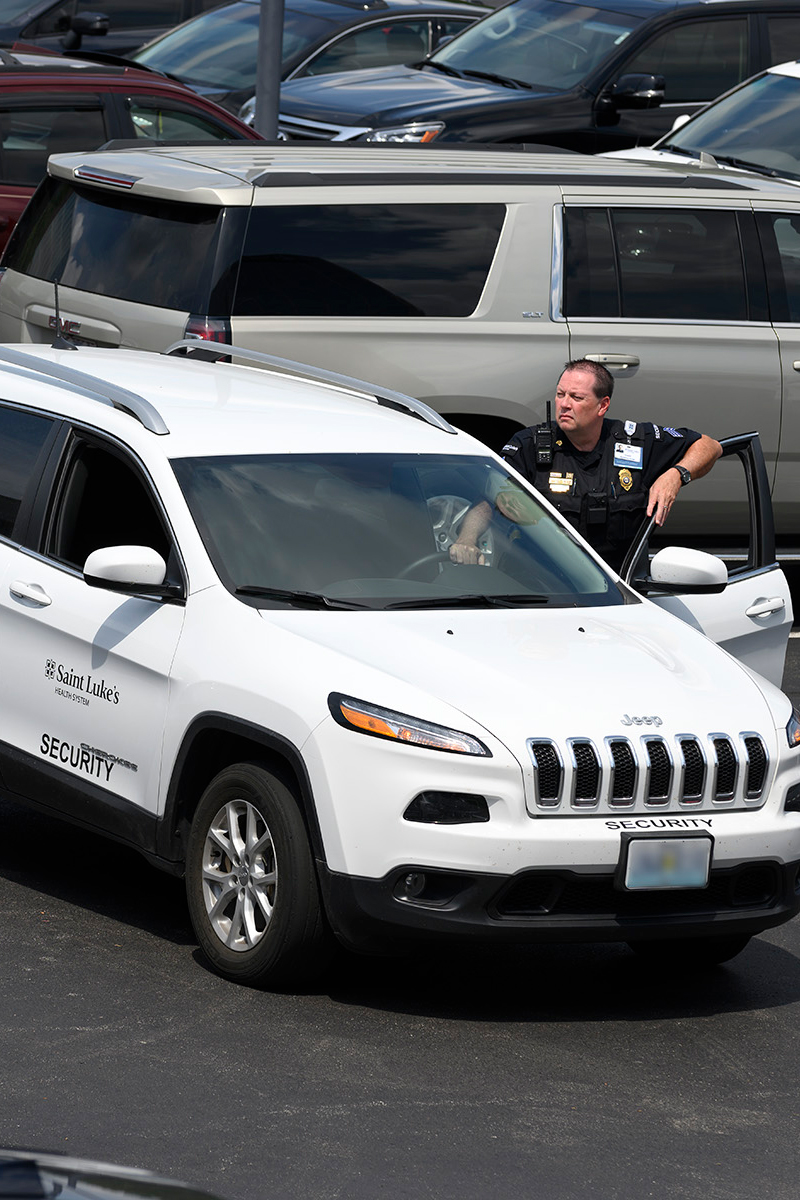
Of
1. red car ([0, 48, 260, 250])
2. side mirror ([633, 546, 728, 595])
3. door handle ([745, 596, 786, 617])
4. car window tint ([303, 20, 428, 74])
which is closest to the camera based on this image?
side mirror ([633, 546, 728, 595])

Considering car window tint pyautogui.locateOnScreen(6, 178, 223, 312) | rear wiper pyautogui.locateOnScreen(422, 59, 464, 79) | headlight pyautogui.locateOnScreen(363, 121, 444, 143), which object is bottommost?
car window tint pyautogui.locateOnScreen(6, 178, 223, 312)

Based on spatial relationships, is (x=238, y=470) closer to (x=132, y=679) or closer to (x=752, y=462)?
(x=132, y=679)

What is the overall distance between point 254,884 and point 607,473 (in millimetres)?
2893

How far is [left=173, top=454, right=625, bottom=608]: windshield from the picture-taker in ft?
19.5

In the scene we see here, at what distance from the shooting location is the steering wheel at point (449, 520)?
6.34 m

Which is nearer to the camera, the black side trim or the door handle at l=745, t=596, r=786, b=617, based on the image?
the black side trim

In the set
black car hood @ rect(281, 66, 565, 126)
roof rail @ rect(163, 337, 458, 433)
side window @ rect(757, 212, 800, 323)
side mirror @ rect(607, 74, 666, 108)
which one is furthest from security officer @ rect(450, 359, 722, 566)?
black car hood @ rect(281, 66, 565, 126)

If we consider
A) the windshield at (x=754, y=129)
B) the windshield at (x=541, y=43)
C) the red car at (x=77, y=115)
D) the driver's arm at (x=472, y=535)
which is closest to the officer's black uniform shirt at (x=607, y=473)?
the driver's arm at (x=472, y=535)

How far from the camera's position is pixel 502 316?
9812mm

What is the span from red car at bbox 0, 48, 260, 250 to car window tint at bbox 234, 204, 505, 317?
3877 millimetres

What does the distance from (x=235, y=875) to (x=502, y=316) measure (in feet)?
15.8

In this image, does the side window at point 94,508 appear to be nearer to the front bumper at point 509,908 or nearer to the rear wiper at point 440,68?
the front bumper at point 509,908

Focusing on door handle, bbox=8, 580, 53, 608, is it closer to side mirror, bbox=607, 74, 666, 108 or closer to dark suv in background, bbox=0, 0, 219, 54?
side mirror, bbox=607, 74, 666, 108

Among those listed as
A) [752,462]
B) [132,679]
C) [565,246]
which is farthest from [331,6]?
[132,679]
